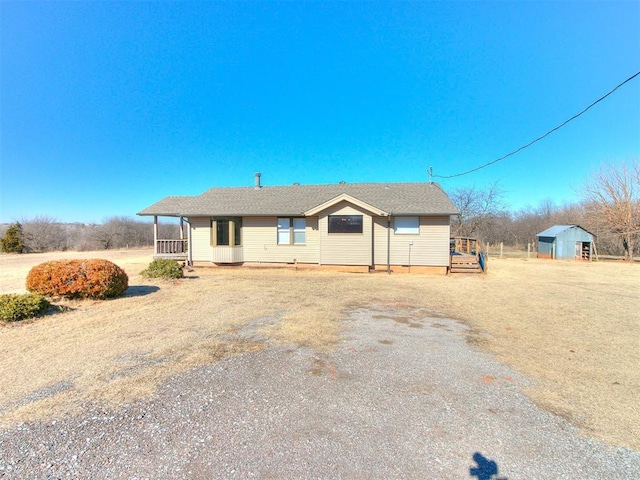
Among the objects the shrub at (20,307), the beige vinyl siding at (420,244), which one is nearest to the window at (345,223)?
the beige vinyl siding at (420,244)

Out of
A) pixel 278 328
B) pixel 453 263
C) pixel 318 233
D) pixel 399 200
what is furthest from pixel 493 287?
pixel 278 328

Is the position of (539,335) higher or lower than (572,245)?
lower

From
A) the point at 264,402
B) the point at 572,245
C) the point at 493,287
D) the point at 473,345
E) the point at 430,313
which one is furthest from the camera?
the point at 572,245

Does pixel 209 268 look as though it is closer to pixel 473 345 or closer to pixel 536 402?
pixel 473 345

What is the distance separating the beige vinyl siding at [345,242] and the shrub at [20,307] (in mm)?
10065

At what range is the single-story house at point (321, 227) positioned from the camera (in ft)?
46.3

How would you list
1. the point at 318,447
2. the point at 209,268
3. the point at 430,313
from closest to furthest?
the point at 318,447 → the point at 430,313 → the point at 209,268

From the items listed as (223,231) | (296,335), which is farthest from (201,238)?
(296,335)

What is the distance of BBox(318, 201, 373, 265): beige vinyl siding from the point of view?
14.2 meters

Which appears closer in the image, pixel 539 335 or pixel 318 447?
pixel 318 447

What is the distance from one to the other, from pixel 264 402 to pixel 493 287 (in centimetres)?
1028

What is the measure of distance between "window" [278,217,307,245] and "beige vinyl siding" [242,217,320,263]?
0.53 feet

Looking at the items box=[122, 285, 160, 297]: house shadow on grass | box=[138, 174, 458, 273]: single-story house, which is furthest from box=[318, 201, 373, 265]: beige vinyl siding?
box=[122, 285, 160, 297]: house shadow on grass

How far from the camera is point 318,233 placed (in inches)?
591
